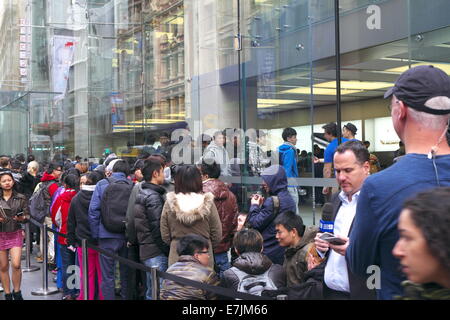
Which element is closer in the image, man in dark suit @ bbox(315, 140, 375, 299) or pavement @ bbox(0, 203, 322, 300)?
man in dark suit @ bbox(315, 140, 375, 299)

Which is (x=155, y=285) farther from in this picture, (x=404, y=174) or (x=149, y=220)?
(x=404, y=174)

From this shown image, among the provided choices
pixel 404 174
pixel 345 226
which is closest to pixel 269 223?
pixel 345 226

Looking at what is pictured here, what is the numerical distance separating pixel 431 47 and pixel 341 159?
3.84 m

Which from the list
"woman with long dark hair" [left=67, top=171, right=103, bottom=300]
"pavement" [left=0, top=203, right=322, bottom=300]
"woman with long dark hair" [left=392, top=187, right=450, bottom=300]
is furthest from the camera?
"pavement" [left=0, top=203, right=322, bottom=300]

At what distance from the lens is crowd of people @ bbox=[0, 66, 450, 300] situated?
6.35 feet

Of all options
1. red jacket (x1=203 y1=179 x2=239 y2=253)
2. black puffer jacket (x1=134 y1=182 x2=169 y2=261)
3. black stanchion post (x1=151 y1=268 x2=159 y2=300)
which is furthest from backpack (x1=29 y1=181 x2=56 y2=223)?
black stanchion post (x1=151 y1=268 x2=159 y2=300)

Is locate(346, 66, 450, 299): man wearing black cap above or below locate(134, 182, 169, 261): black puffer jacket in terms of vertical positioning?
above

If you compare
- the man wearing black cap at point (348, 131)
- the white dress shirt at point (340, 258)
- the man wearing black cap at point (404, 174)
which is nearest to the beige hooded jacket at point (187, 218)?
the white dress shirt at point (340, 258)

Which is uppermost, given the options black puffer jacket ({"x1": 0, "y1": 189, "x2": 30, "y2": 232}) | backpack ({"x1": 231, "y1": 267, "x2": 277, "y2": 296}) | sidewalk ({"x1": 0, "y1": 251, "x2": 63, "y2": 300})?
black puffer jacket ({"x1": 0, "y1": 189, "x2": 30, "y2": 232})

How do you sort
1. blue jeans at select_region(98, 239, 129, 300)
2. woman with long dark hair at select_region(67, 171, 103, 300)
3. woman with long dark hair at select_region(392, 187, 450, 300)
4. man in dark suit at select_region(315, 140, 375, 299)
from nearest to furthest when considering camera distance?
woman with long dark hair at select_region(392, 187, 450, 300) < man in dark suit at select_region(315, 140, 375, 299) < blue jeans at select_region(98, 239, 129, 300) < woman with long dark hair at select_region(67, 171, 103, 300)

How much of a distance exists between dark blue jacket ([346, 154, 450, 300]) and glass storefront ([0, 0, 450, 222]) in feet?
15.6

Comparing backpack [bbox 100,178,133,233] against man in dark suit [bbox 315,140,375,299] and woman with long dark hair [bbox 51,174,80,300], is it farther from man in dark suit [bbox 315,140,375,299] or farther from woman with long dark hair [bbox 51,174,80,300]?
man in dark suit [bbox 315,140,375,299]

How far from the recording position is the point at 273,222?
209 inches

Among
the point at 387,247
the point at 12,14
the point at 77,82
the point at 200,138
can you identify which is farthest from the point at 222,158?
the point at 12,14
